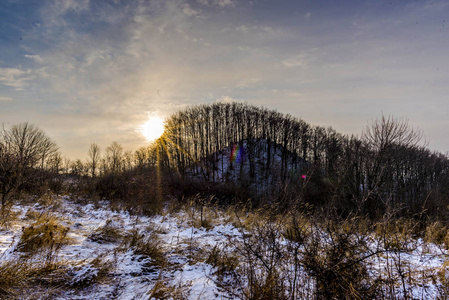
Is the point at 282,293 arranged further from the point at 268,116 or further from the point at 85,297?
the point at 268,116

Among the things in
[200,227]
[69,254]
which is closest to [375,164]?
[200,227]

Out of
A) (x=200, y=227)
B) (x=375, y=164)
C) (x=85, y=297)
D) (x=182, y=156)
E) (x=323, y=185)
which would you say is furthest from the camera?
(x=182, y=156)

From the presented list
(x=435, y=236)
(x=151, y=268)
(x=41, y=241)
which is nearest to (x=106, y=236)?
(x=41, y=241)

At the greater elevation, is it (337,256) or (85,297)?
(337,256)

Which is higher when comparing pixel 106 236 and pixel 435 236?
pixel 106 236

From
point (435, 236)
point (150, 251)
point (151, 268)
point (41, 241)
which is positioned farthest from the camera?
point (435, 236)

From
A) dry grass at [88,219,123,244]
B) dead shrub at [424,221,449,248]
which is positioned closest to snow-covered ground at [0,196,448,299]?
dry grass at [88,219,123,244]

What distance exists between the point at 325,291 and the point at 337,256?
16.2 inches

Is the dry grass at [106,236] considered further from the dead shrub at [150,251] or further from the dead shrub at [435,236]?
the dead shrub at [435,236]

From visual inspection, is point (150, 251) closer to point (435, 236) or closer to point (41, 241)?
point (41, 241)

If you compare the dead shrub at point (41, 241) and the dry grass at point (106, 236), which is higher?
the dead shrub at point (41, 241)

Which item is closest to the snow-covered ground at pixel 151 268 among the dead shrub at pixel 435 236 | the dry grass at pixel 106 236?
the dry grass at pixel 106 236

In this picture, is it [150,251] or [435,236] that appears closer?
[150,251]

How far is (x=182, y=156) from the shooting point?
3853cm
